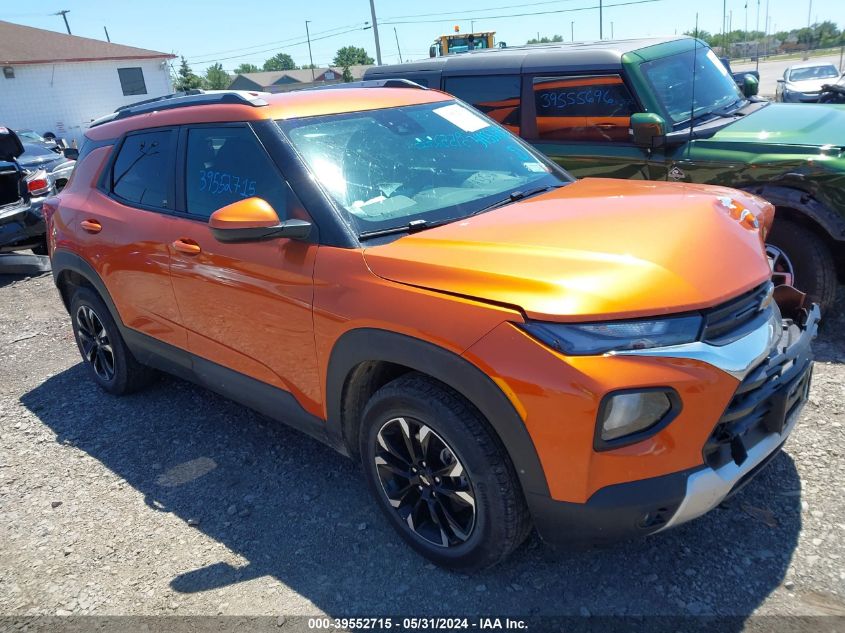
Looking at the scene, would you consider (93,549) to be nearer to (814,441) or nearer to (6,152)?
(814,441)

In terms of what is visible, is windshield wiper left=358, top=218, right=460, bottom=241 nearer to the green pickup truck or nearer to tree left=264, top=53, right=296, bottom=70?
the green pickup truck

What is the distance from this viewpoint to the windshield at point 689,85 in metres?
5.08

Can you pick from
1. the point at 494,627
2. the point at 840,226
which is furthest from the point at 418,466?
the point at 840,226

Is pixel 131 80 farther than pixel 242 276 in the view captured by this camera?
Yes

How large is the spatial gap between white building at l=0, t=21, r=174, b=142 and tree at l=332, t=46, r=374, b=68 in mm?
54762

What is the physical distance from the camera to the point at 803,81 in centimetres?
2059

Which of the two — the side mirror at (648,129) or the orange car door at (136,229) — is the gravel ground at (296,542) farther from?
the side mirror at (648,129)

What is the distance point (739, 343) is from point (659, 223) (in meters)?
0.59

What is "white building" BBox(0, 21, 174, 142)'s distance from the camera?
33.5 meters

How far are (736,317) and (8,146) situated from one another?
915 cm

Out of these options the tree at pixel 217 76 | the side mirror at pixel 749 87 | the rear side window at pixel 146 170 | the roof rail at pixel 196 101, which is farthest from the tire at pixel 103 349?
the tree at pixel 217 76

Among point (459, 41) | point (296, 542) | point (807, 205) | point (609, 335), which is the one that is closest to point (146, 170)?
point (296, 542)

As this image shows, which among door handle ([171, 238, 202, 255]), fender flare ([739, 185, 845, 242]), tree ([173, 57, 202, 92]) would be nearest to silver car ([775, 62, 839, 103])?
fender flare ([739, 185, 845, 242])

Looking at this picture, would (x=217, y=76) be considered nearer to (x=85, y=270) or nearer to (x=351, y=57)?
(x=351, y=57)
